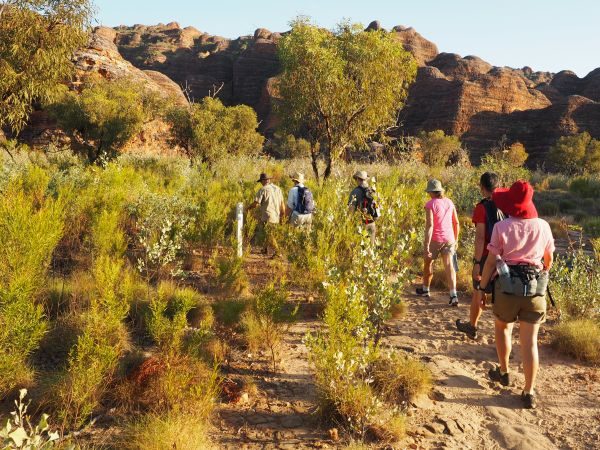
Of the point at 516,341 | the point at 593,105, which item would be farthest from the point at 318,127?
the point at 593,105

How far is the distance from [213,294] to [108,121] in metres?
16.9

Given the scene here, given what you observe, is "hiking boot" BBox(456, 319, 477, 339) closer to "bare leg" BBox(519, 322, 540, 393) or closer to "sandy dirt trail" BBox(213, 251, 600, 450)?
"sandy dirt trail" BBox(213, 251, 600, 450)

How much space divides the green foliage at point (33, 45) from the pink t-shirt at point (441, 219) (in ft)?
31.1

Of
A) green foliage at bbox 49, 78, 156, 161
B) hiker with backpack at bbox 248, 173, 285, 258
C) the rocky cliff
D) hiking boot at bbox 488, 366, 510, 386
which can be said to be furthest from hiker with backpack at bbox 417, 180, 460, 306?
the rocky cliff

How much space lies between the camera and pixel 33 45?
941cm

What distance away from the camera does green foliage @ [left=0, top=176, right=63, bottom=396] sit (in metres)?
3.02

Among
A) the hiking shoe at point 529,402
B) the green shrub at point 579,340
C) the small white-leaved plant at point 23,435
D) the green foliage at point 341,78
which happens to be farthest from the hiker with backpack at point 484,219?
the green foliage at point 341,78

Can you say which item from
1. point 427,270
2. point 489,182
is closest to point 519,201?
point 489,182

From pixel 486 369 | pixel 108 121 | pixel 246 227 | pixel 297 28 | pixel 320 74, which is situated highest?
pixel 297 28

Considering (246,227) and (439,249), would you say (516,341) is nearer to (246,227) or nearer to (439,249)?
(439,249)

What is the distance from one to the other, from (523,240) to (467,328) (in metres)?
1.93

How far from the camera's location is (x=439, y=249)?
5.73 m

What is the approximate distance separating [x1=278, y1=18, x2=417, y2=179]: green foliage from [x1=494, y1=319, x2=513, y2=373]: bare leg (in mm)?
9807

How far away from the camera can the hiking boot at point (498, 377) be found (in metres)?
3.86
